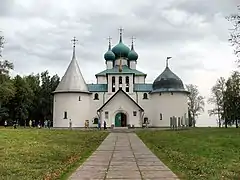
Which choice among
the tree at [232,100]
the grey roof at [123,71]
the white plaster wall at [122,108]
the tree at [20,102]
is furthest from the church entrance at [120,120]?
the tree at [20,102]

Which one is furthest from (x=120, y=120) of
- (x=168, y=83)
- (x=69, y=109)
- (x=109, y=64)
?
(x=109, y=64)

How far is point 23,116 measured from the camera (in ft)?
261

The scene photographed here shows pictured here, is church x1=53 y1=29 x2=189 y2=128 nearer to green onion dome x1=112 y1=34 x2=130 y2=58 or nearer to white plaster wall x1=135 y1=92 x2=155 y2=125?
white plaster wall x1=135 y1=92 x2=155 y2=125

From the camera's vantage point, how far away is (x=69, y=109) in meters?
65.9

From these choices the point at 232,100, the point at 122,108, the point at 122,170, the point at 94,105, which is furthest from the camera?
the point at 94,105

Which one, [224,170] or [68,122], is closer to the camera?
[224,170]

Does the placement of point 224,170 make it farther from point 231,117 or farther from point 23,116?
point 23,116

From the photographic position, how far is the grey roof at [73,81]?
66875 mm

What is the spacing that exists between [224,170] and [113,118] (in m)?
53.3

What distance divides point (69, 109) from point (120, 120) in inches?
338

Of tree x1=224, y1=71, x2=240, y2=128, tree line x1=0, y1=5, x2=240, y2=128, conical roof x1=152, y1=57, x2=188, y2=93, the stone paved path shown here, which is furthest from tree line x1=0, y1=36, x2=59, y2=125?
the stone paved path

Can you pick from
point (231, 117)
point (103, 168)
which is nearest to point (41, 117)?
point (231, 117)

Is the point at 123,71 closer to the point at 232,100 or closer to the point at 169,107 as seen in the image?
the point at 169,107

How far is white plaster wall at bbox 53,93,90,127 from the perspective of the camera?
65.8 meters
